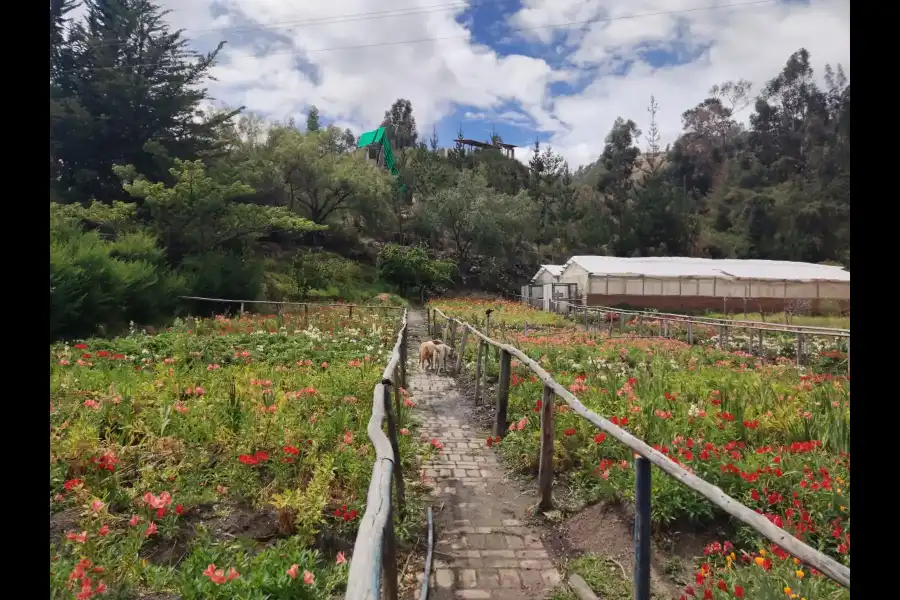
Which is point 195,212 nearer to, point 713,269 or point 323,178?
point 323,178

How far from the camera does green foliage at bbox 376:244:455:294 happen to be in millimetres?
32062

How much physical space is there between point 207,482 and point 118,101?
25628mm

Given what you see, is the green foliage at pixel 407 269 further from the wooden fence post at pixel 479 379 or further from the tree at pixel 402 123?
the tree at pixel 402 123

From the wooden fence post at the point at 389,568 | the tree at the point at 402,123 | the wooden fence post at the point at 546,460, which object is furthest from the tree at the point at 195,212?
the tree at the point at 402,123

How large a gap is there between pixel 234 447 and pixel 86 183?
25.1 meters

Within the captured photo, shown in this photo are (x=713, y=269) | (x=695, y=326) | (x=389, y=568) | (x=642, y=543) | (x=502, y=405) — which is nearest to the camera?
(x=389, y=568)

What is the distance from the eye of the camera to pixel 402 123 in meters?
77.2

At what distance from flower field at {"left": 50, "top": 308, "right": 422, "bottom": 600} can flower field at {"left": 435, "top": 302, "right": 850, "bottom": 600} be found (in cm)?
156

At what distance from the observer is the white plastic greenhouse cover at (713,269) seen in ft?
88.0

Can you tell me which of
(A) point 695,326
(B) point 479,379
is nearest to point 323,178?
(A) point 695,326

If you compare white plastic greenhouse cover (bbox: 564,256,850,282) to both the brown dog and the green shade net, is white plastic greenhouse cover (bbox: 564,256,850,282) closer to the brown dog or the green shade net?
the brown dog

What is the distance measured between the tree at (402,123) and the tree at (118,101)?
52.8 meters

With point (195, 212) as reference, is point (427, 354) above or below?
below

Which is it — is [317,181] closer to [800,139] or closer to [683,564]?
[683,564]
